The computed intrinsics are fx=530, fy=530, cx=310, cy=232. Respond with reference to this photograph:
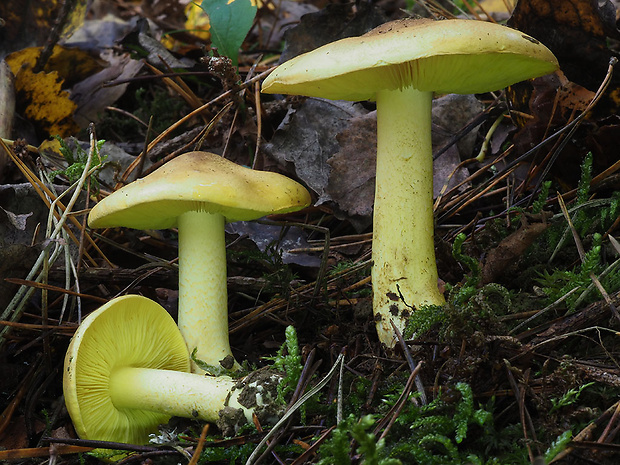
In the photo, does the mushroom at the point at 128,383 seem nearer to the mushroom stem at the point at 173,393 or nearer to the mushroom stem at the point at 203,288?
the mushroom stem at the point at 173,393

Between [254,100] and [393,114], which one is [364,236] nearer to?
[393,114]

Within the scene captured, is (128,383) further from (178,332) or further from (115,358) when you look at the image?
(178,332)

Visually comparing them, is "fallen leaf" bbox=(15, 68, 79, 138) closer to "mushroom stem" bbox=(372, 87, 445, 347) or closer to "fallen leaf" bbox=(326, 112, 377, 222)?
"fallen leaf" bbox=(326, 112, 377, 222)

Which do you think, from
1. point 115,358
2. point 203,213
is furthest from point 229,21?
point 115,358

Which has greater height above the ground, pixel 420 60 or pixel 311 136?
pixel 420 60

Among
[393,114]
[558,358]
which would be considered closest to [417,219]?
[393,114]

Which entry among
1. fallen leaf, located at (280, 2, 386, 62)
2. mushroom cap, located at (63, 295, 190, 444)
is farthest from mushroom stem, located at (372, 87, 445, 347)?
fallen leaf, located at (280, 2, 386, 62)
